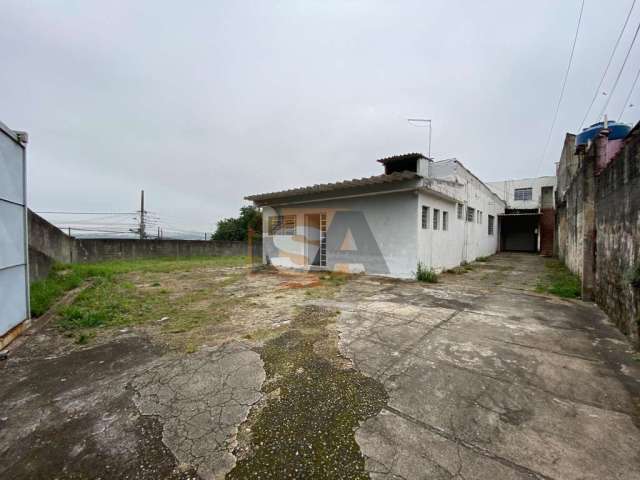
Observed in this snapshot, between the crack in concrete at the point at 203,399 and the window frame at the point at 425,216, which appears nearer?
the crack in concrete at the point at 203,399

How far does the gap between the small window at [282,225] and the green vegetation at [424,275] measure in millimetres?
5459

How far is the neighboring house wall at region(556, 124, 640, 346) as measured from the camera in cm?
327

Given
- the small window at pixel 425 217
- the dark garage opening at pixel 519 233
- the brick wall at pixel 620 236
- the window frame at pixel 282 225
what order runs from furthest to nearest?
the dark garage opening at pixel 519 233, the window frame at pixel 282 225, the small window at pixel 425 217, the brick wall at pixel 620 236

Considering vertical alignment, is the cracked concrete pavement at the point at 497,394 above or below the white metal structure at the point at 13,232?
below

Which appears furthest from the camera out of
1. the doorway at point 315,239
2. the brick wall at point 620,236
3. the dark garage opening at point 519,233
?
the dark garage opening at point 519,233

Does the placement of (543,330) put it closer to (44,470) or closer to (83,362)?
(44,470)

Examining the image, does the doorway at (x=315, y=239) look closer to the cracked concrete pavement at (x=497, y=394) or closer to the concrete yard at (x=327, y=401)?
the cracked concrete pavement at (x=497, y=394)

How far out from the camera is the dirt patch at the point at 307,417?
1490 mm

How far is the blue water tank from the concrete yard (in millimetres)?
5286

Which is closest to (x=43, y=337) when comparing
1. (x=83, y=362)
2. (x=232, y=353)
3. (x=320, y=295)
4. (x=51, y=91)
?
(x=83, y=362)

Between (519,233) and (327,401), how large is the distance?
24370 mm

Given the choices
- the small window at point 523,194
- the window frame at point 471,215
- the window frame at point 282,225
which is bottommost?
the window frame at point 282,225

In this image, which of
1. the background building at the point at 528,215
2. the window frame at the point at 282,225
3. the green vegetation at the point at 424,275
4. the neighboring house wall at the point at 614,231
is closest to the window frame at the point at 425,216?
the green vegetation at the point at 424,275

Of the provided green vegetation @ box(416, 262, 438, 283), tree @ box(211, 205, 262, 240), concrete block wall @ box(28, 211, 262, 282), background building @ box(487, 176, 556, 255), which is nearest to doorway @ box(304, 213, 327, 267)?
green vegetation @ box(416, 262, 438, 283)
